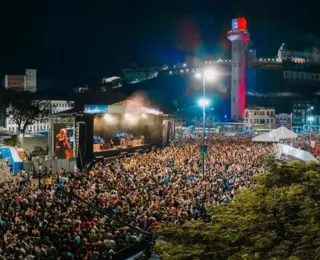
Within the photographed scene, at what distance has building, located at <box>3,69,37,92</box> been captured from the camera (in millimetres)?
110250

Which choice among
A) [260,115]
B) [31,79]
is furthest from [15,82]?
[260,115]

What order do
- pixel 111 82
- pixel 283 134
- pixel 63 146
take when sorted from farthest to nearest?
pixel 111 82, pixel 63 146, pixel 283 134

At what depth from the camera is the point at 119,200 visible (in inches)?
547

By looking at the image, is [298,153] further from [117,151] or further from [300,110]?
[300,110]

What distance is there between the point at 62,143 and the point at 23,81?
9368cm

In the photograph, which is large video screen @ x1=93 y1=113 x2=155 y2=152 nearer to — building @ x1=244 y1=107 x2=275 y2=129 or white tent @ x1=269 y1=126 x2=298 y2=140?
white tent @ x1=269 y1=126 x2=298 y2=140

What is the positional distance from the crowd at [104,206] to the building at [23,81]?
97.0 metres

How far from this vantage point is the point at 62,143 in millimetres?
26562

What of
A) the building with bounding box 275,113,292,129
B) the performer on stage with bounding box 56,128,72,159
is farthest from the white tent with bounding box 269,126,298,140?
the building with bounding box 275,113,292,129

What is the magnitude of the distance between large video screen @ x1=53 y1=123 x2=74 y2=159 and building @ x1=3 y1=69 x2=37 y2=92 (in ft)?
285

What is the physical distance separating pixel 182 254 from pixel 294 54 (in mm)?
142454

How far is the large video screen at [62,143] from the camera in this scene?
26.4 meters

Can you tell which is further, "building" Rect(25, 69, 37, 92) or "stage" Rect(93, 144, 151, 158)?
"building" Rect(25, 69, 37, 92)

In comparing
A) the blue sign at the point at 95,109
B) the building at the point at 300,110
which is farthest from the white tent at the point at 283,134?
the building at the point at 300,110
